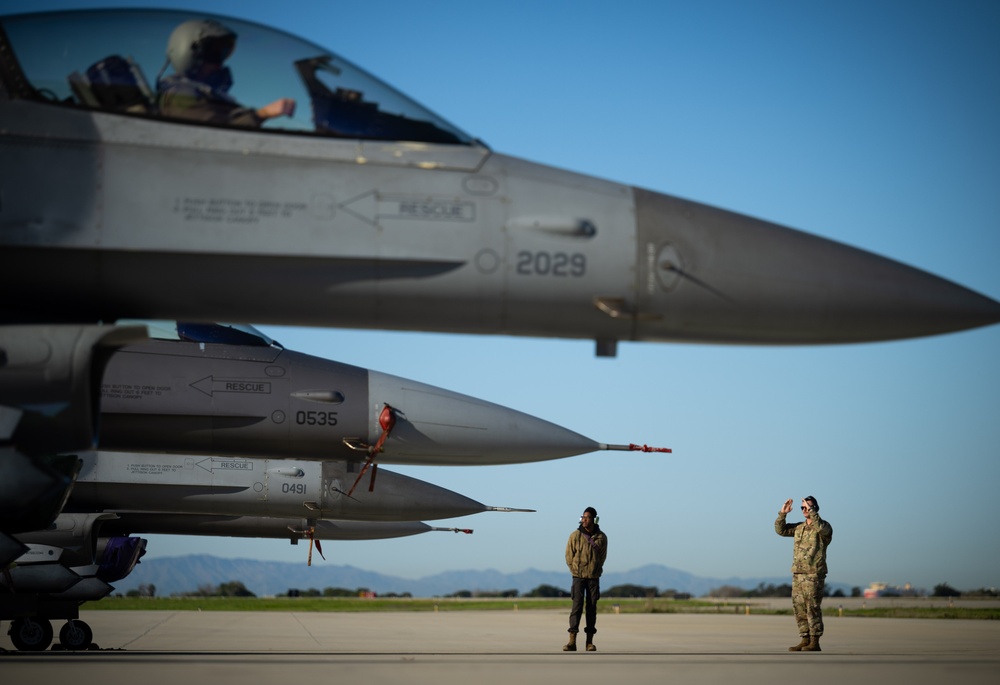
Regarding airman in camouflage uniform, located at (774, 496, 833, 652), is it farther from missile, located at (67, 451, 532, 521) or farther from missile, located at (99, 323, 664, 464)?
missile, located at (67, 451, 532, 521)

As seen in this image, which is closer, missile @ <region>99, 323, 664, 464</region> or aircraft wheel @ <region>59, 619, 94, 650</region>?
missile @ <region>99, 323, 664, 464</region>

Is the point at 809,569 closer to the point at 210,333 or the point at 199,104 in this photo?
the point at 210,333

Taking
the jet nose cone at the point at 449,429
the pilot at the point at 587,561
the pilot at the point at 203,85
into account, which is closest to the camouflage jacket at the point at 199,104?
the pilot at the point at 203,85

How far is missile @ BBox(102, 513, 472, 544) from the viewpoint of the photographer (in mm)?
15289

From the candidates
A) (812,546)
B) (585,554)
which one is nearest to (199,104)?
(585,554)

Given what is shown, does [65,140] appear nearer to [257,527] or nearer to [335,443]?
[335,443]

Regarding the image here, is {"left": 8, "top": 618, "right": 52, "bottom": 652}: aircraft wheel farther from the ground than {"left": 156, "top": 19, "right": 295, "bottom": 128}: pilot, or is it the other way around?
{"left": 156, "top": 19, "right": 295, "bottom": 128}: pilot

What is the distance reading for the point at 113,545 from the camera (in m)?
14.2

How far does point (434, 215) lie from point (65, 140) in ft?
7.14

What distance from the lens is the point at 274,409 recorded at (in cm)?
1044

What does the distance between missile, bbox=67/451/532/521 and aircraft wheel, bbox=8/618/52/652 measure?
4.79 feet

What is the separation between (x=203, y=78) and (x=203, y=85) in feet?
0.15

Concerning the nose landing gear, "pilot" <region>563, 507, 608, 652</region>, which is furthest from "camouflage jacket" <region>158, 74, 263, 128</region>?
the nose landing gear

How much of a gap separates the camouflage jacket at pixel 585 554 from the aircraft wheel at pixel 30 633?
6.71 m
